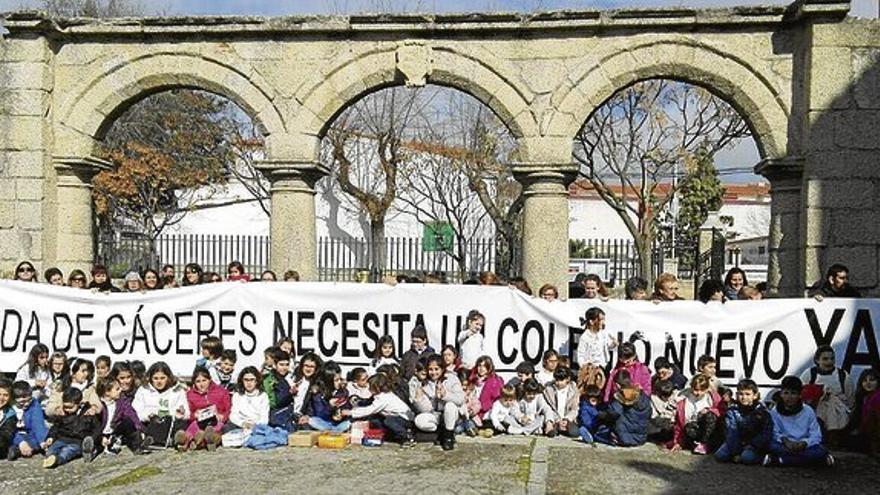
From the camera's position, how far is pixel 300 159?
10.7m

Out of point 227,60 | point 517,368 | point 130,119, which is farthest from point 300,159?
point 130,119

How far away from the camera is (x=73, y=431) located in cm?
725

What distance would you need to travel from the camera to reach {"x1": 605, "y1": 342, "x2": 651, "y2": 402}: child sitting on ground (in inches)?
317

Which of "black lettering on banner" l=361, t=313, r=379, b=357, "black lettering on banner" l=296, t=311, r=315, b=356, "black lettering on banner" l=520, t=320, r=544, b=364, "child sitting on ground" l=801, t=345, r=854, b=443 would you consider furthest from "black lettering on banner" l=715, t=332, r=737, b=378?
"black lettering on banner" l=296, t=311, r=315, b=356

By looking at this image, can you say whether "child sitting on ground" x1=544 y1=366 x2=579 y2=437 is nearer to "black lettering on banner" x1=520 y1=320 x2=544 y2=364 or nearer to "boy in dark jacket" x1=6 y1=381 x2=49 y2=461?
"black lettering on banner" x1=520 y1=320 x2=544 y2=364

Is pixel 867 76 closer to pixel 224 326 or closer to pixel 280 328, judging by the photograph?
pixel 280 328

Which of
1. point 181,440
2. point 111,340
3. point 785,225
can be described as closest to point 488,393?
point 181,440

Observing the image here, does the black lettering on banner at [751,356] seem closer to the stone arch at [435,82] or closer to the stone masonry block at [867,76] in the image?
the stone masonry block at [867,76]

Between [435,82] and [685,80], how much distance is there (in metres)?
3.04

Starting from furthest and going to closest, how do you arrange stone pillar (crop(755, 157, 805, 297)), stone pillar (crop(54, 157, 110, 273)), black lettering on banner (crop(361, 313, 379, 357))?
stone pillar (crop(54, 157, 110, 273))
stone pillar (crop(755, 157, 805, 297))
black lettering on banner (crop(361, 313, 379, 357))

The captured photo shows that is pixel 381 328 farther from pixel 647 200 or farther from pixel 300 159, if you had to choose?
pixel 647 200

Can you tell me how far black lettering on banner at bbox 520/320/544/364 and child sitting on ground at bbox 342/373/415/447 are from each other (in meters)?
1.46

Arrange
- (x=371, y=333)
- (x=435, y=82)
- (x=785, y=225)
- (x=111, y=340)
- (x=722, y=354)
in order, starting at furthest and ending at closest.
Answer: (x=435, y=82), (x=785, y=225), (x=111, y=340), (x=371, y=333), (x=722, y=354)

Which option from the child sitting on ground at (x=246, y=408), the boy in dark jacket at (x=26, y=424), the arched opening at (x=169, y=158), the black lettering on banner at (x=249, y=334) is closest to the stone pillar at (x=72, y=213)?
the black lettering on banner at (x=249, y=334)
